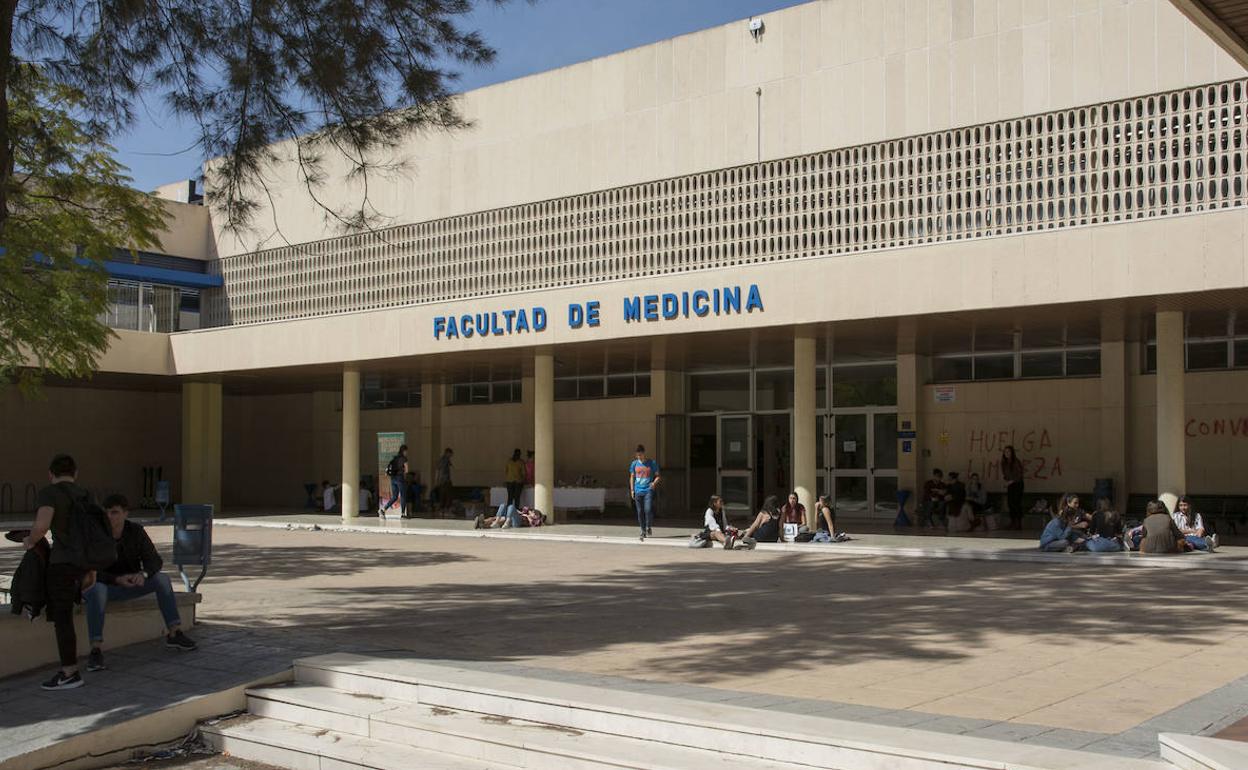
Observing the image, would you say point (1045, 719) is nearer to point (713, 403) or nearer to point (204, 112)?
point (204, 112)

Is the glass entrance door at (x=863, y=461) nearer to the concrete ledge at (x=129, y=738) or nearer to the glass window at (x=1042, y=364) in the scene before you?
the glass window at (x=1042, y=364)

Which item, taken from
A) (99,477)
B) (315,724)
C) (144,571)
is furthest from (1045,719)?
(99,477)

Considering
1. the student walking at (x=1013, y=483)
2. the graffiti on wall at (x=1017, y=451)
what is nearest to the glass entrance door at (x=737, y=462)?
the graffiti on wall at (x=1017, y=451)

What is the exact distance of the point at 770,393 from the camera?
2789cm

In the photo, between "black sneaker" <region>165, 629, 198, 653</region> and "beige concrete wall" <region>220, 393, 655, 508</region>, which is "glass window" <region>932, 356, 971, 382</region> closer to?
"beige concrete wall" <region>220, 393, 655, 508</region>

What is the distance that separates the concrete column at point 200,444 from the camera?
1250 inches

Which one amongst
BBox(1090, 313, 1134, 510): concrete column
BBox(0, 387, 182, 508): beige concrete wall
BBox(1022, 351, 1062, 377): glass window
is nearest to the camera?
BBox(1090, 313, 1134, 510): concrete column

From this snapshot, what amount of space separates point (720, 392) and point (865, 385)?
3.94 m

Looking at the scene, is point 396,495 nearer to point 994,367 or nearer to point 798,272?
point 798,272

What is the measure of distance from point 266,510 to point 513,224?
14176mm

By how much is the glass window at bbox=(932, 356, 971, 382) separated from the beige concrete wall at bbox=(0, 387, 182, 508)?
23.8 metres

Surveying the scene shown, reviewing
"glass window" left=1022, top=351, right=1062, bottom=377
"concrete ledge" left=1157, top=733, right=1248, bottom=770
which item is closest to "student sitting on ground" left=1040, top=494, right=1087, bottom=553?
"glass window" left=1022, top=351, right=1062, bottom=377

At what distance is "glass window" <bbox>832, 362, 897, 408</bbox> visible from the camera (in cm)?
2544

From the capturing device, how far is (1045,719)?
6.91 meters
